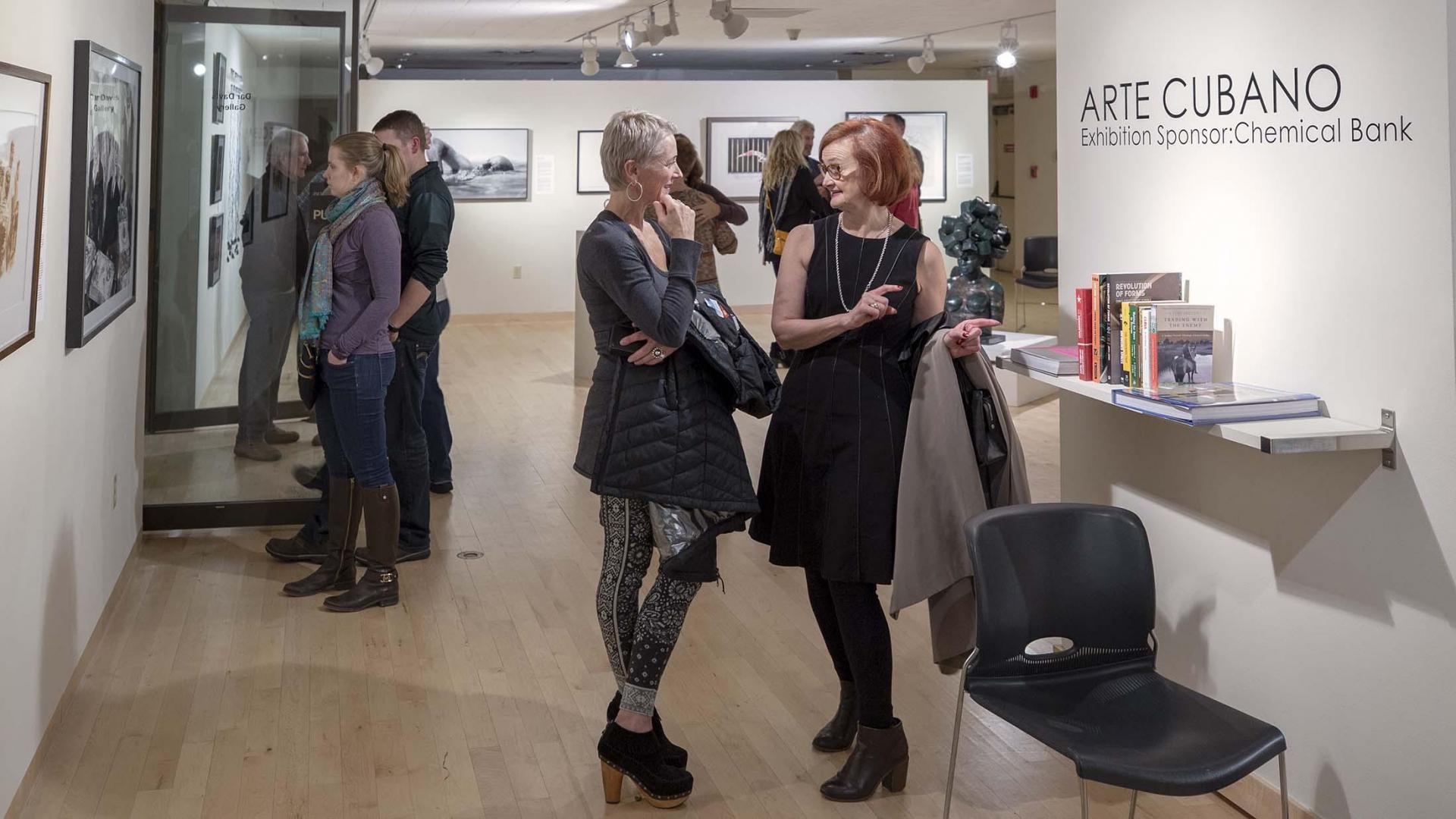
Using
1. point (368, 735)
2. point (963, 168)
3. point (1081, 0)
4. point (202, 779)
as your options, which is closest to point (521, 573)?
point (368, 735)

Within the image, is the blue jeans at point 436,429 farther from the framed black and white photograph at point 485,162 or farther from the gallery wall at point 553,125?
the framed black and white photograph at point 485,162

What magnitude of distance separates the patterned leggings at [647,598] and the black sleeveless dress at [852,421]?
1.03 feet

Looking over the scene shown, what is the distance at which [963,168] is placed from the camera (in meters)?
15.3

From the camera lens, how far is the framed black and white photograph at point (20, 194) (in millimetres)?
2900

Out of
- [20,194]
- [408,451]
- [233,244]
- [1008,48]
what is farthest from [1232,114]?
[1008,48]

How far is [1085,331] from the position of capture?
3.25 meters

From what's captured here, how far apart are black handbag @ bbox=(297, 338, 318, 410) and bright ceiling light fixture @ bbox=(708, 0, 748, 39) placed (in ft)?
21.2

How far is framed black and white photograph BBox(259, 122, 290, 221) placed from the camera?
565 cm

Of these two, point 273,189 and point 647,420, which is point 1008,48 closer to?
point 273,189

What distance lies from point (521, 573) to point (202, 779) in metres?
1.96

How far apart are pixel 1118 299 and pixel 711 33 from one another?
37.5 feet

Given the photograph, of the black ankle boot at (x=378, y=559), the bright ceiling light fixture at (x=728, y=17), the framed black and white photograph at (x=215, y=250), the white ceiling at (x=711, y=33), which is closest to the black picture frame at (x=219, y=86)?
the framed black and white photograph at (x=215, y=250)

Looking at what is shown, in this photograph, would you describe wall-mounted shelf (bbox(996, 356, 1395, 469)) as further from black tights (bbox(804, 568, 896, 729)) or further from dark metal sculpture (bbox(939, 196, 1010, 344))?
dark metal sculpture (bbox(939, 196, 1010, 344))

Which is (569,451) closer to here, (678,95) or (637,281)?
(637,281)
